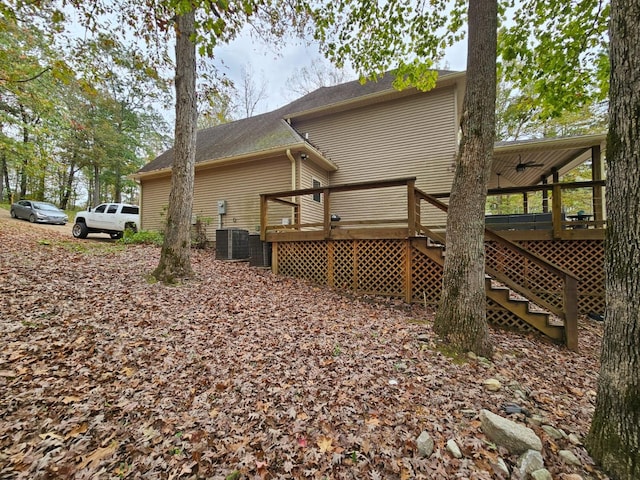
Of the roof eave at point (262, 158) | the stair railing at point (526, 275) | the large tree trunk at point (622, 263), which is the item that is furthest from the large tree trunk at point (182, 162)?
the large tree trunk at point (622, 263)

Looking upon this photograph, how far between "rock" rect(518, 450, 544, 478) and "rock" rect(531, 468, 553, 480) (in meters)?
0.02

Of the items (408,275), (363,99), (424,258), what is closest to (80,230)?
(363,99)

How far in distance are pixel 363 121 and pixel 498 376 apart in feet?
31.6

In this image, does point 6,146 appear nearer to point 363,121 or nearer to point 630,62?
point 363,121

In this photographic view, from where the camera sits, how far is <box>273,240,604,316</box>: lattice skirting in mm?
5562

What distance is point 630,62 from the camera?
5.77 feet

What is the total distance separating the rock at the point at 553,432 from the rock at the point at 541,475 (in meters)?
0.50

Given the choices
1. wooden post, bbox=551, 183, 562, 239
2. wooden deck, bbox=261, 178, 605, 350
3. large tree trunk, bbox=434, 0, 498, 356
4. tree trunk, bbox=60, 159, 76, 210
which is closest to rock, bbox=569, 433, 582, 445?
large tree trunk, bbox=434, 0, 498, 356

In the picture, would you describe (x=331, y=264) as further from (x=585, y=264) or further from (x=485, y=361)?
(x=585, y=264)

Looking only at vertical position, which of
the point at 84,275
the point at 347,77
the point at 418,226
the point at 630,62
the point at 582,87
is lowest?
the point at 84,275

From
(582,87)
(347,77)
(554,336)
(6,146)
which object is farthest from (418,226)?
(347,77)

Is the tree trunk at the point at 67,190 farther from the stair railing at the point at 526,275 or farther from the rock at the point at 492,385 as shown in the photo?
the rock at the point at 492,385

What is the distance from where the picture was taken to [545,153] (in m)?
8.34

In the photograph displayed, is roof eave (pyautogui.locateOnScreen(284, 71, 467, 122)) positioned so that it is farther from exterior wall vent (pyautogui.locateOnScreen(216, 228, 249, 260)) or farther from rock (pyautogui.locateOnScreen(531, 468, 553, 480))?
rock (pyautogui.locateOnScreen(531, 468, 553, 480))
